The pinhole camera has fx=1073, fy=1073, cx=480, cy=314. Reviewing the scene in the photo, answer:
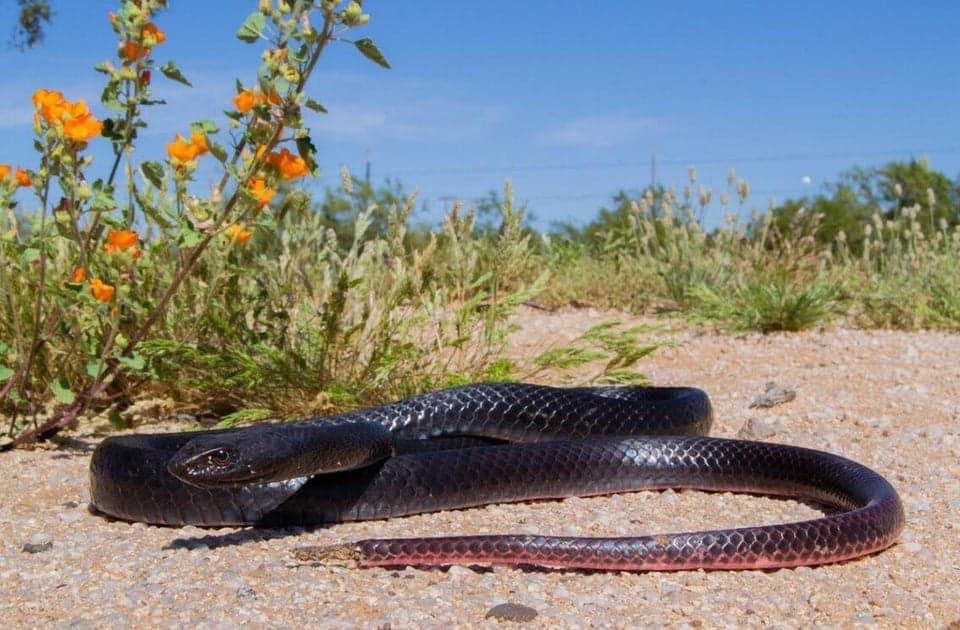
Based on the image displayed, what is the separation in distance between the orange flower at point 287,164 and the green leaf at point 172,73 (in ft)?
2.11

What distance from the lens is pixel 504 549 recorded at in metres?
3.29

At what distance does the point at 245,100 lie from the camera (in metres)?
3.93

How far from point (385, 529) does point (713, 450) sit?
1.46 m

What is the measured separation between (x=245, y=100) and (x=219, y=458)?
4.39ft

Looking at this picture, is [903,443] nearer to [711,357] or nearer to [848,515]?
[848,515]

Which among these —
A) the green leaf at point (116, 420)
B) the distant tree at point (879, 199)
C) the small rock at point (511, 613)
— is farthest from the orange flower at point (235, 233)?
the distant tree at point (879, 199)

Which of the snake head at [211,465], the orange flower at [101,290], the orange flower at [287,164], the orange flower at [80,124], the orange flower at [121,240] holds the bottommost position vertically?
the snake head at [211,465]

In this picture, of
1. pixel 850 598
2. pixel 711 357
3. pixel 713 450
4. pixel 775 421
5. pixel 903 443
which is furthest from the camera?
pixel 711 357

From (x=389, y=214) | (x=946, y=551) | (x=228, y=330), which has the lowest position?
(x=946, y=551)

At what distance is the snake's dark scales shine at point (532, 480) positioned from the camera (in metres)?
3.33

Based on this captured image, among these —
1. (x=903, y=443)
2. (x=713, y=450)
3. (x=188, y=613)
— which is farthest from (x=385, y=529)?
(x=903, y=443)

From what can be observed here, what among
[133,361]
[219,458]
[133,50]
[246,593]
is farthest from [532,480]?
[133,50]

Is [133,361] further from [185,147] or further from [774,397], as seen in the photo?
[774,397]

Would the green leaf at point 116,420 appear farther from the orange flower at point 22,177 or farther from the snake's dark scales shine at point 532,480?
the orange flower at point 22,177
